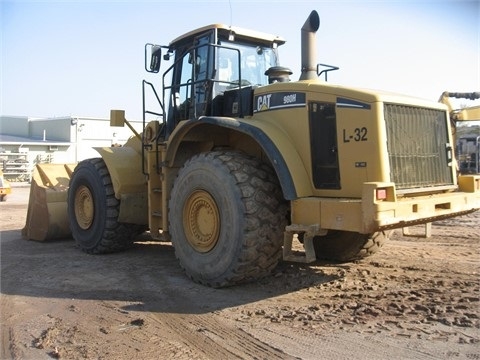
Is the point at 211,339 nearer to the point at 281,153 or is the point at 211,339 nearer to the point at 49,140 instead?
the point at 281,153

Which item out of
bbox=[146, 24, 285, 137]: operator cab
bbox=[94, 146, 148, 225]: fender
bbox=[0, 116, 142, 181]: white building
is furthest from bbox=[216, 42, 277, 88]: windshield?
bbox=[0, 116, 142, 181]: white building

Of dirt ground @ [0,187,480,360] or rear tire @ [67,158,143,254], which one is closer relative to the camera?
dirt ground @ [0,187,480,360]

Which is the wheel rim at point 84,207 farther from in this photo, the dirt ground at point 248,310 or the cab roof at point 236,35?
the cab roof at point 236,35

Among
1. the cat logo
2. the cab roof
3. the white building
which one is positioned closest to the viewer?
the cat logo

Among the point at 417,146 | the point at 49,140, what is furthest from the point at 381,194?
the point at 49,140

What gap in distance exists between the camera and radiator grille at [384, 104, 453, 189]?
468cm

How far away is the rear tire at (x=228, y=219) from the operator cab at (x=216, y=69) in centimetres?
89

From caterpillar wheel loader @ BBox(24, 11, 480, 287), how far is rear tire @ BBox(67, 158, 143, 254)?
306 millimetres

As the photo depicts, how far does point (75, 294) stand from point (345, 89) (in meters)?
3.45

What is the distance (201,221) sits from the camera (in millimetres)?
5480

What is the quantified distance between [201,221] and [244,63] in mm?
2315

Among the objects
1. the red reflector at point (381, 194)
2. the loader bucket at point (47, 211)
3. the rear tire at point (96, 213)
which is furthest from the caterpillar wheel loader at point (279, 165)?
the loader bucket at point (47, 211)

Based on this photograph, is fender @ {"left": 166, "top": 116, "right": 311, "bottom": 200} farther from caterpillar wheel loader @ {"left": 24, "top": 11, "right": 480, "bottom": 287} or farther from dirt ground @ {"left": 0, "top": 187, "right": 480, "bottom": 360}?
dirt ground @ {"left": 0, "top": 187, "right": 480, "bottom": 360}

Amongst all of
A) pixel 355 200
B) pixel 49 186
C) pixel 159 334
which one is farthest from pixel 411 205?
pixel 49 186
